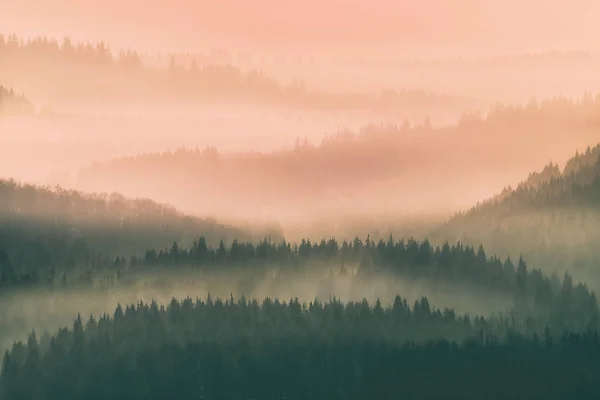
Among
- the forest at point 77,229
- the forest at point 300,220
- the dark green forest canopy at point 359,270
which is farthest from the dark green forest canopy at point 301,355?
the forest at point 77,229

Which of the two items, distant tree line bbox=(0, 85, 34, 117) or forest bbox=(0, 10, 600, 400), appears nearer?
forest bbox=(0, 10, 600, 400)

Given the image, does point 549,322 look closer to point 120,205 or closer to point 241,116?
point 241,116

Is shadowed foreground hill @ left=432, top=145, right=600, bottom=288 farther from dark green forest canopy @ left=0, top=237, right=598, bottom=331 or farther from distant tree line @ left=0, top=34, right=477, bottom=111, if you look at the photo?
distant tree line @ left=0, top=34, right=477, bottom=111

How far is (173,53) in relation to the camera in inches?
681

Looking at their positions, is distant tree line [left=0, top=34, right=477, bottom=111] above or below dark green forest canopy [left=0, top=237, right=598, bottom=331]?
above

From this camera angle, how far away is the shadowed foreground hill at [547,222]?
16766mm

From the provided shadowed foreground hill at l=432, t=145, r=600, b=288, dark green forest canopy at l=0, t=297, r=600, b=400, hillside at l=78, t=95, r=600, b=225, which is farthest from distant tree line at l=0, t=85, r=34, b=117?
shadowed foreground hill at l=432, t=145, r=600, b=288

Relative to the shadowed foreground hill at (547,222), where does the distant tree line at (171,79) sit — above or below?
above

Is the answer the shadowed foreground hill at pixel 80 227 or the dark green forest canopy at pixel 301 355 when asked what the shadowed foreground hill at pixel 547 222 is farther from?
the shadowed foreground hill at pixel 80 227

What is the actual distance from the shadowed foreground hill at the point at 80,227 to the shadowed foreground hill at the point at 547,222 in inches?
146

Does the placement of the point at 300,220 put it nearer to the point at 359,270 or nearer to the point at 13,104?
the point at 359,270

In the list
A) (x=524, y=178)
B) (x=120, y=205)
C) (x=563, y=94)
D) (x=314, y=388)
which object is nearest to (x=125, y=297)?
(x=120, y=205)

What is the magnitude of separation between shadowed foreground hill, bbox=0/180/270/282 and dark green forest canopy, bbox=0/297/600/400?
105cm

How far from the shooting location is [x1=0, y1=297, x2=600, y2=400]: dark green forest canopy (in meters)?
16.7
